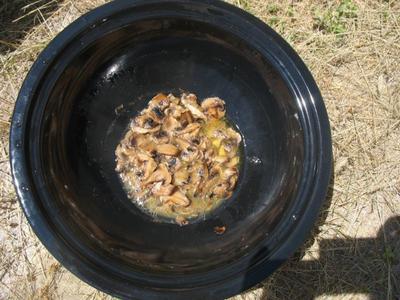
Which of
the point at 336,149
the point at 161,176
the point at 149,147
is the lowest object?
the point at 336,149

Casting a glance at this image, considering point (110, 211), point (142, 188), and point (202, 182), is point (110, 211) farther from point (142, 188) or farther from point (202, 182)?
point (202, 182)

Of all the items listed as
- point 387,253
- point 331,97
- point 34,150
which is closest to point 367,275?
point 387,253

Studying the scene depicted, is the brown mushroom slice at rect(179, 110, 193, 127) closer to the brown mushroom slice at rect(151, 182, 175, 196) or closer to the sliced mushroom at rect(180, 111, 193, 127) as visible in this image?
the sliced mushroom at rect(180, 111, 193, 127)

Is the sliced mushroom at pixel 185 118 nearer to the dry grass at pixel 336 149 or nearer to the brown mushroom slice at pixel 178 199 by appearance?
the brown mushroom slice at pixel 178 199

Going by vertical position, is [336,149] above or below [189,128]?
below

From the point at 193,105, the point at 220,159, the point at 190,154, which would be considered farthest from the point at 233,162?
the point at 193,105

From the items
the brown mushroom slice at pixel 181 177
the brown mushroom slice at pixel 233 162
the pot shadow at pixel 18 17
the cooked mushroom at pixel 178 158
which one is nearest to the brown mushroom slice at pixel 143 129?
the cooked mushroom at pixel 178 158

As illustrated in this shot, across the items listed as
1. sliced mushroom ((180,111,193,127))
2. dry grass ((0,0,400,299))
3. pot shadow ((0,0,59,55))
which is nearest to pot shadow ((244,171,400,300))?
dry grass ((0,0,400,299))

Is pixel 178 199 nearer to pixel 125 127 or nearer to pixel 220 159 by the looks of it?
pixel 220 159
